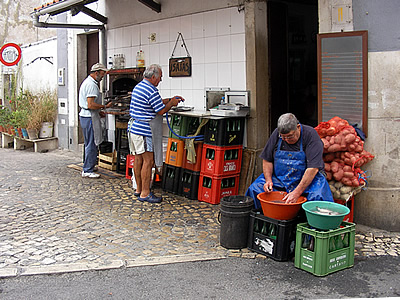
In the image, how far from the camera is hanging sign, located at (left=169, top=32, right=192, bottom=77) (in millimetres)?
8422

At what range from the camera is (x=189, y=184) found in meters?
7.44

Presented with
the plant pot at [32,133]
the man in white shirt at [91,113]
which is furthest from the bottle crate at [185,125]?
the plant pot at [32,133]

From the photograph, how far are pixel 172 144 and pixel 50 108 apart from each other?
637 cm

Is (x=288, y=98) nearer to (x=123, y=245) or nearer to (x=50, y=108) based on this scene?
(x=123, y=245)

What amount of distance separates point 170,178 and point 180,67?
2144 millimetres

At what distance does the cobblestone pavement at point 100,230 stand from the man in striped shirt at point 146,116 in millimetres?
475

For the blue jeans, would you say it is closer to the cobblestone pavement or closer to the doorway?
the cobblestone pavement

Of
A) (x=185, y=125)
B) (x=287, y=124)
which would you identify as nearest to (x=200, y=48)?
(x=185, y=125)

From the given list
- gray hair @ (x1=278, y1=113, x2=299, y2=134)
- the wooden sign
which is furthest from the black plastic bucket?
the wooden sign

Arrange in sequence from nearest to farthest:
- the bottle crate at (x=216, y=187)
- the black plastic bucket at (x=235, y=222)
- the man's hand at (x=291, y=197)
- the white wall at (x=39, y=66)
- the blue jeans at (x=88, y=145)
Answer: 1. the man's hand at (x=291, y=197)
2. the black plastic bucket at (x=235, y=222)
3. the bottle crate at (x=216, y=187)
4. the blue jeans at (x=88, y=145)
5. the white wall at (x=39, y=66)

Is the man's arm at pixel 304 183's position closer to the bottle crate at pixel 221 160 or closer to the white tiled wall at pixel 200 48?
the bottle crate at pixel 221 160

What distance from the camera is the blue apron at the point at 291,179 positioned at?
16.5 feet

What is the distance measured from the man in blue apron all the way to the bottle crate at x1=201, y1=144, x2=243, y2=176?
1.50 m

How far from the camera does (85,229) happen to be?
19.7ft
